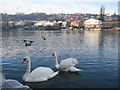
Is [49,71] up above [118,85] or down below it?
above

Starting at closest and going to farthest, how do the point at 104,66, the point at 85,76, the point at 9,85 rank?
1. the point at 9,85
2. the point at 85,76
3. the point at 104,66

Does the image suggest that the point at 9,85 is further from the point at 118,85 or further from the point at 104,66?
the point at 104,66

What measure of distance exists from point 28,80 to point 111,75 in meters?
4.29

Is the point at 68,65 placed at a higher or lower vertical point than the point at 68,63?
lower

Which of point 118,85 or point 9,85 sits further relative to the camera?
point 118,85

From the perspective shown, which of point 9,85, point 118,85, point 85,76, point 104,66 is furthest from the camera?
point 104,66

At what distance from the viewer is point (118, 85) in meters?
8.59

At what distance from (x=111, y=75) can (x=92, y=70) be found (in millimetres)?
1226

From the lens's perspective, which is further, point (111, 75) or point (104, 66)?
point (104, 66)

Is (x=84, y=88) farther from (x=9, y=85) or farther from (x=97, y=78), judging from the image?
(x=9, y=85)

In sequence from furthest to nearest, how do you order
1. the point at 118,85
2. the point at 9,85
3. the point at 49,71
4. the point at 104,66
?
the point at 104,66
the point at 49,71
the point at 118,85
the point at 9,85

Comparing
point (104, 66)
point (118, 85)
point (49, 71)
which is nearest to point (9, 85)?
point (49, 71)

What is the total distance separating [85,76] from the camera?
9.80 meters

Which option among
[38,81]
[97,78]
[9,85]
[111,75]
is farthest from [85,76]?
[9,85]
